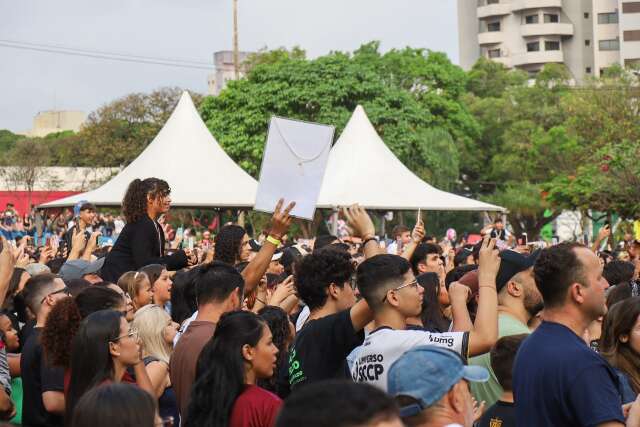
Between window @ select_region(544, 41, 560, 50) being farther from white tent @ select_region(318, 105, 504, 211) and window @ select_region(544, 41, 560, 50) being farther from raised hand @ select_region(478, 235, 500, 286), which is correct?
raised hand @ select_region(478, 235, 500, 286)

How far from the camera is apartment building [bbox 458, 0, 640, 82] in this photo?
95.0m

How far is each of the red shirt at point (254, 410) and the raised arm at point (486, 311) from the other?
939mm

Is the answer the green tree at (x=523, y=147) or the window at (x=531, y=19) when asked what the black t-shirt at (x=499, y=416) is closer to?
the green tree at (x=523, y=147)

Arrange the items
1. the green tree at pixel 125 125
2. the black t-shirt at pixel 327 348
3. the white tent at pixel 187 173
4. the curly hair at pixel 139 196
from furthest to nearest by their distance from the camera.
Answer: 1. the green tree at pixel 125 125
2. the white tent at pixel 187 173
3. the curly hair at pixel 139 196
4. the black t-shirt at pixel 327 348

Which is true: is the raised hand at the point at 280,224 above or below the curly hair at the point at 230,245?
above

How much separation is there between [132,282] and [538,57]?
3690 inches

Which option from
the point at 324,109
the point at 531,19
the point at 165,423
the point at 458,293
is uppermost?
the point at 531,19

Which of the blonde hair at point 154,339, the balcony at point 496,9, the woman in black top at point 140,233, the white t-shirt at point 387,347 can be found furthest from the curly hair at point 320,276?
the balcony at point 496,9

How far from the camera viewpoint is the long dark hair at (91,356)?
5219 mm

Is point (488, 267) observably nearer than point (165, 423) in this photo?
No

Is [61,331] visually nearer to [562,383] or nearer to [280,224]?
[280,224]

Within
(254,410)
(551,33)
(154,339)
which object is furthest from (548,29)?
(254,410)

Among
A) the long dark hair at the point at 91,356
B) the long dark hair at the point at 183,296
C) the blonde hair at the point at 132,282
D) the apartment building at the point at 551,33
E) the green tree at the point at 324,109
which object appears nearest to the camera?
the long dark hair at the point at 91,356

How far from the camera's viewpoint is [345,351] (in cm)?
552
